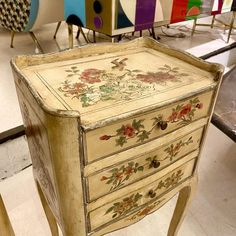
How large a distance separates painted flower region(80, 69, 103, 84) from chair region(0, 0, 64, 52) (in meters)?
1.56

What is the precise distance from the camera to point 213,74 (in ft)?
2.06

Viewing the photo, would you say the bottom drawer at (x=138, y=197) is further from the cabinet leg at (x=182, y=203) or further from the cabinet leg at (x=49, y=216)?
the cabinet leg at (x=49, y=216)

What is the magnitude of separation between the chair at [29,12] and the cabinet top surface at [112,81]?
148cm

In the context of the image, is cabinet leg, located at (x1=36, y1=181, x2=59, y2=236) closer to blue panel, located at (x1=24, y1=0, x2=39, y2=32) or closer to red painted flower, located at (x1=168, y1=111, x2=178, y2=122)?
red painted flower, located at (x1=168, y1=111, x2=178, y2=122)

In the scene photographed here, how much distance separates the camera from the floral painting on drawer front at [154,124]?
1.68 ft

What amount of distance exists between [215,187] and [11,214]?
0.95 metres

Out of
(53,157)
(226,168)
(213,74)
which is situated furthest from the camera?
(226,168)

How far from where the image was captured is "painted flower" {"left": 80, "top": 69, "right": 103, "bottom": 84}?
0.61m

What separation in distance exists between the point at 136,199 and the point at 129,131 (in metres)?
0.24

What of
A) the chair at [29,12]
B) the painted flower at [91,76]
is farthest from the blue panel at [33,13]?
the painted flower at [91,76]

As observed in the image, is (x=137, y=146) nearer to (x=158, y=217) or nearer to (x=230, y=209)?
(x=158, y=217)

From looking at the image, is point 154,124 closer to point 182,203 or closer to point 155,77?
point 155,77

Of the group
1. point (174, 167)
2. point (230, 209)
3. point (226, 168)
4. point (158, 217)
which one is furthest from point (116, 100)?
point (226, 168)

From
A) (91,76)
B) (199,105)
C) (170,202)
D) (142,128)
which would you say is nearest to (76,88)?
(91,76)
